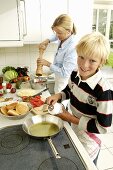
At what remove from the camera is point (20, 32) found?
163cm

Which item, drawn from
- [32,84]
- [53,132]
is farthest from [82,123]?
[32,84]

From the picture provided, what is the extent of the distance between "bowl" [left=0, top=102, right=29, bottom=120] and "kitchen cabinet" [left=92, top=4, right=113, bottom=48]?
5.91 ft

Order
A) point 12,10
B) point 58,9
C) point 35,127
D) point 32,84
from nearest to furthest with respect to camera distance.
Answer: point 35,127, point 12,10, point 32,84, point 58,9

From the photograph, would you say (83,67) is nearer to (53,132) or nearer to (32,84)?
(53,132)

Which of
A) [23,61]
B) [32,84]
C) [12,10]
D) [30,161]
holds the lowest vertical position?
[30,161]

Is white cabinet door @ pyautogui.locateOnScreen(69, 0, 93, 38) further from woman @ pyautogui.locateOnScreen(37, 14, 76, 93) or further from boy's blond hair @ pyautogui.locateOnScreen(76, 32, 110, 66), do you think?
boy's blond hair @ pyautogui.locateOnScreen(76, 32, 110, 66)

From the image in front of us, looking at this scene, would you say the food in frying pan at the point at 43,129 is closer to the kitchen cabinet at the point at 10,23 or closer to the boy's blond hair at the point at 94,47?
the boy's blond hair at the point at 94,47

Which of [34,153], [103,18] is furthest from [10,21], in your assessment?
[103,18]

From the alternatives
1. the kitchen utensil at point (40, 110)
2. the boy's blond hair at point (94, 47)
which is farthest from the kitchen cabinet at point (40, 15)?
the boy's blond hair at point (94, 47)

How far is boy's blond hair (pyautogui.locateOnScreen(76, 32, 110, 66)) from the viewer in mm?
908

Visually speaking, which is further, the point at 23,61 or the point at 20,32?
the point at 23,61

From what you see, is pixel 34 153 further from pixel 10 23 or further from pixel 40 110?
pixel 10 23

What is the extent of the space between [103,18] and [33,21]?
45.1 inches

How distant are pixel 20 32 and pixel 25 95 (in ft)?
1.73
